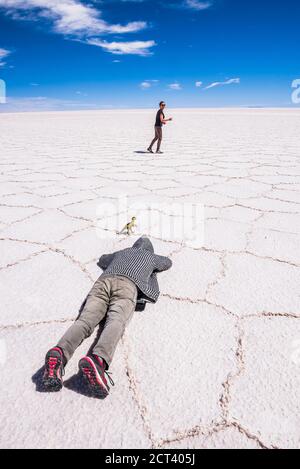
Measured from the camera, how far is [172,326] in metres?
1.14

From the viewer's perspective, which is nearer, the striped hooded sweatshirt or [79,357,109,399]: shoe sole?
[79,357,109,399]: shoe sole

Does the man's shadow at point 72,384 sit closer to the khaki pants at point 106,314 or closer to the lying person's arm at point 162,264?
the khaki pants at point 106,314

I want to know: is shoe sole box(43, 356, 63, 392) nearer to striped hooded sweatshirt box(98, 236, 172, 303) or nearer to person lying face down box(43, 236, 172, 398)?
person lying face down box(43, 236, 172, 398)

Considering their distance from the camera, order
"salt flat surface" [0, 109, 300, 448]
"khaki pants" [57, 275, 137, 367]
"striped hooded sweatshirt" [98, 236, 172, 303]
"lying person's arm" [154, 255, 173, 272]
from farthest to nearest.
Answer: "lying person's arm" [154, 255, 173, 272]
"striped hooded sweatshirt" [98, 236, 172, 303]
"khaki pants" [57, 275, 137, 367]
"salt flat surface" [0, 109, 300, 448]

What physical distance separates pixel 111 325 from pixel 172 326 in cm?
24

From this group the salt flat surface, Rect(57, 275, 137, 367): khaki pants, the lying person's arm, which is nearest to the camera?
the salt flat surface

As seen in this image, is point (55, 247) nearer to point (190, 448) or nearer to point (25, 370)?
point (25, 370)

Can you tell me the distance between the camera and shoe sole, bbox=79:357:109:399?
2.81 feet

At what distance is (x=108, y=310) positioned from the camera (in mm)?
1132

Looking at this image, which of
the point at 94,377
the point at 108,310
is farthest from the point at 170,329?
the point at 94,377

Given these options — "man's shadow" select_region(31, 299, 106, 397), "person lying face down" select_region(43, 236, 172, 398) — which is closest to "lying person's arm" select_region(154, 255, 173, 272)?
"person lying face down" select_region(43, 236, 172, 398)

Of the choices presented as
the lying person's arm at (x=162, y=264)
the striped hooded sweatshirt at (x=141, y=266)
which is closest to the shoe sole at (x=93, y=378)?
the striped hooded sweatshirt at (x=141, y=266)

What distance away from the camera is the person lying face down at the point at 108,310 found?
87 centimetres

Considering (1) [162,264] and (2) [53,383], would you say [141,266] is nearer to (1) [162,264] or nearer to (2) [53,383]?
(1) [162,264]
